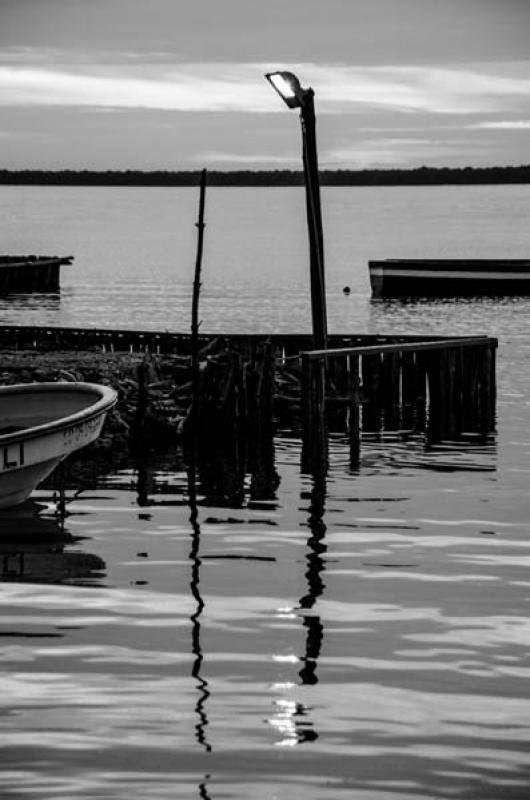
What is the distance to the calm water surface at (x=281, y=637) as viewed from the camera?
33.0ft

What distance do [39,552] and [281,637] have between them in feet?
16.4

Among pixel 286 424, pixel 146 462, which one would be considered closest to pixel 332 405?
pixel 286 424

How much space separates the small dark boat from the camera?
80.9 metres

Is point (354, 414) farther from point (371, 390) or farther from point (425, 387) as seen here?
point (425, 387)

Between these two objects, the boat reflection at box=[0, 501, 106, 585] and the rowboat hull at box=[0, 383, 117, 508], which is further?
the rowboat hull at box=[0, 383, 117, 508]

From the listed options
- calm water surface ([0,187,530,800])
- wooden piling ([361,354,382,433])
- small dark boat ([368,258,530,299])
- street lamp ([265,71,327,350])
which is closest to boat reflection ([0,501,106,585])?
calm water surface ([0,187,530,800])

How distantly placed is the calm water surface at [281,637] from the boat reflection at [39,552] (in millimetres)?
46

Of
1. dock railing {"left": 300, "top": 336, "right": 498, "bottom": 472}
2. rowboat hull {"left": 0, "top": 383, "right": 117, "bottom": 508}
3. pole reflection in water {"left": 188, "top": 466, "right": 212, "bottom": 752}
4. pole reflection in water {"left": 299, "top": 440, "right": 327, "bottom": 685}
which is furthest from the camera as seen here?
dock railing {"left": 300, "top": 336, "right": 498, "bottom": 472}

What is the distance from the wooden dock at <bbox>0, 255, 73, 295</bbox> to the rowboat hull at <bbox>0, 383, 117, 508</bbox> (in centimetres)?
6193

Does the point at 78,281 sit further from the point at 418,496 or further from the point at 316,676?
the point at 316,676

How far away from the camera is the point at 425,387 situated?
30.0m

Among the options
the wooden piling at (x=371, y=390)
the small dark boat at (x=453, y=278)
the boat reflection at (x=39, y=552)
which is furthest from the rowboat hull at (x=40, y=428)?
the small dark boat at (x=453, y=278)

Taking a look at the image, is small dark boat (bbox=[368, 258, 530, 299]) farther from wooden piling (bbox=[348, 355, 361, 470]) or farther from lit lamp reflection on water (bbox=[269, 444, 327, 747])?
lit lamp reflection on water (bbox=[269, 444, 327, 747])

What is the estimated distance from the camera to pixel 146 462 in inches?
979
